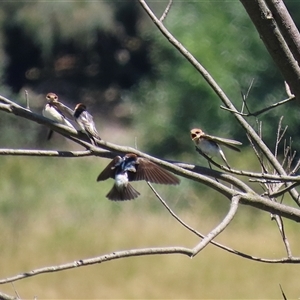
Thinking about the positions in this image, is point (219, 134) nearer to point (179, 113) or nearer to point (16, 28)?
point (179, 113)

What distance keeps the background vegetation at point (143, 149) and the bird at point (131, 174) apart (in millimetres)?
1678

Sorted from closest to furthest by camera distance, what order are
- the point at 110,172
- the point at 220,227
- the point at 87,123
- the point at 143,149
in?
the point at 220,227
the point at 87,123
the point at 110,172
the point at 143,149

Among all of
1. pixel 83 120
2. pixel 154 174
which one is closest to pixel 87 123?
pixel 83 120

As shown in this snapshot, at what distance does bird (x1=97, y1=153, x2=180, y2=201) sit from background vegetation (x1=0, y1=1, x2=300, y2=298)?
1678mm

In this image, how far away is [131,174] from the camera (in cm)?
250

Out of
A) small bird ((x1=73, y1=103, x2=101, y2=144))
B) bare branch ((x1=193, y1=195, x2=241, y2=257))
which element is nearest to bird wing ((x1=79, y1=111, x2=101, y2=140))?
small bird ((x1=73, y1=103, x2=101, y2=144))

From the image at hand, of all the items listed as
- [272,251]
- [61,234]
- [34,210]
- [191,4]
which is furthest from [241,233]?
[191,4]

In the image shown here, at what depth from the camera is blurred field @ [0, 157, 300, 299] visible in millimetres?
5785

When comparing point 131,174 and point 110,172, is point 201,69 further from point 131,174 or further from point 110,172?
point 110,172

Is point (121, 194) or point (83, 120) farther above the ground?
point (83, 120)

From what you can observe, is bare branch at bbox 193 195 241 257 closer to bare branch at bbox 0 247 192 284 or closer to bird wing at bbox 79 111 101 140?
bare branch at bbox 0 247 192 284

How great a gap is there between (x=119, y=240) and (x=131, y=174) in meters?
4.38

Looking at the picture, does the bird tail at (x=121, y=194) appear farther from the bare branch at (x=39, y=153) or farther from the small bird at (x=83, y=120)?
the bare branch at (x=39, y=153)

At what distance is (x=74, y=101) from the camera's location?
1266 centimetres
